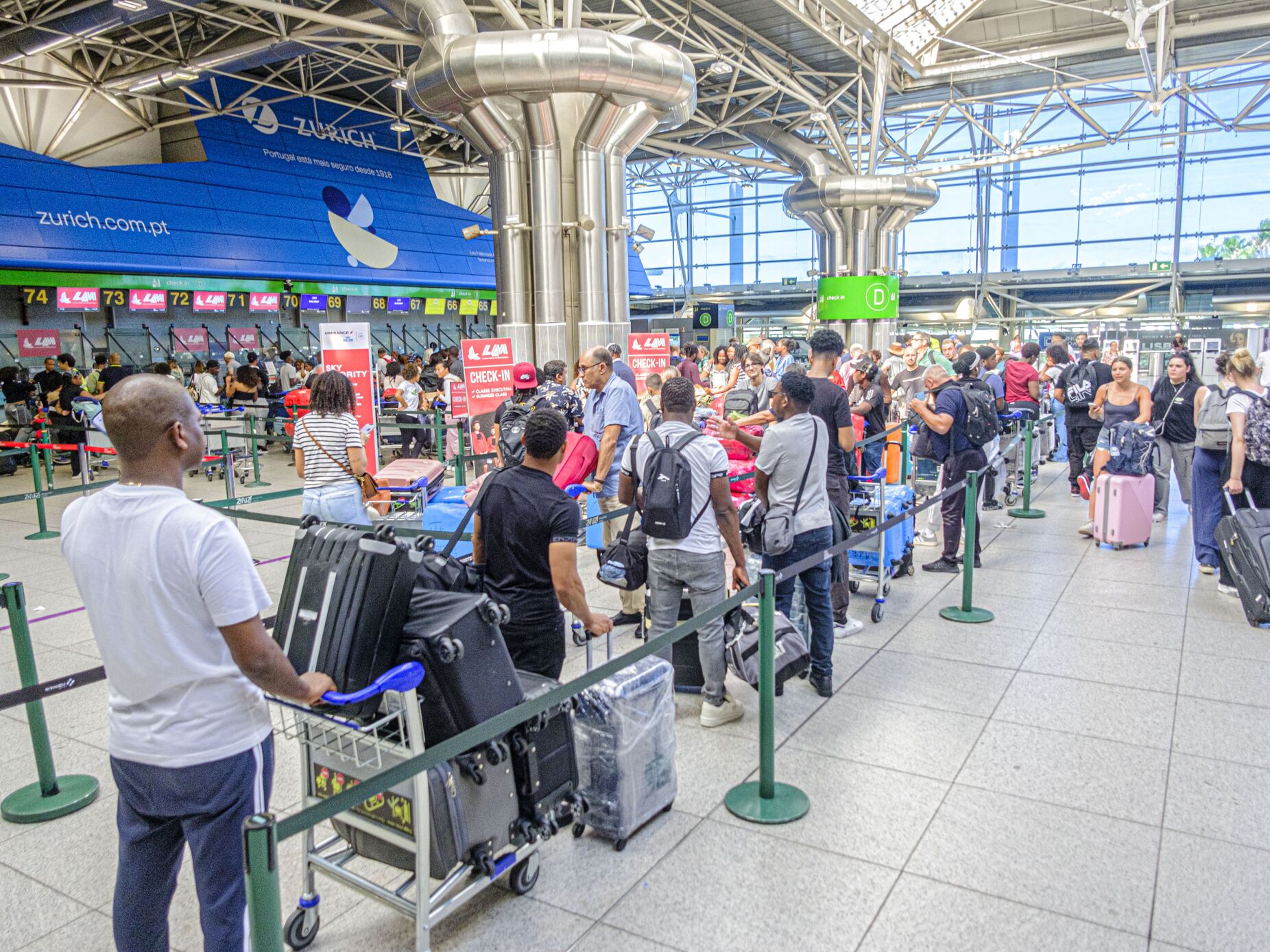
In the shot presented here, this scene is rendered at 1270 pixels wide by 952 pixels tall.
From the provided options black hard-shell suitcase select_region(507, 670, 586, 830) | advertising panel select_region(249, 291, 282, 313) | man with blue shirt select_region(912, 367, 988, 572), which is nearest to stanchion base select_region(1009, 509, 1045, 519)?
man with blue shirt select_region(912, 367, 988, 572)

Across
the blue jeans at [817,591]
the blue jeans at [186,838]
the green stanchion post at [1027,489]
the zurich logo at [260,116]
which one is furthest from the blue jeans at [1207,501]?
the zurich logo at [260,116]

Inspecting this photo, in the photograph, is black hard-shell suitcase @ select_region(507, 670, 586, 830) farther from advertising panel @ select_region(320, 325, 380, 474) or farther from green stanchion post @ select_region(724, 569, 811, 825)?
advertising panel @ select_region(320, 325, 380, 474)

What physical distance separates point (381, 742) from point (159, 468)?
98cm

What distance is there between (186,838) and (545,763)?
43.3 inches

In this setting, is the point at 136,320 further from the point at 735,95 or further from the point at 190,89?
the point at 735,95

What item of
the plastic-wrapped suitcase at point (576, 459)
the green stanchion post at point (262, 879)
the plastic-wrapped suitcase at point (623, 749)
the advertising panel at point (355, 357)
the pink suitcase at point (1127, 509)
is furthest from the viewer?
the advertising panel at point (355, 357)

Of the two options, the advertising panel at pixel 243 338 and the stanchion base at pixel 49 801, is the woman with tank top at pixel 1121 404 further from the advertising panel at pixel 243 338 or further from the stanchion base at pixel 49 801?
the advertising panel at pixel 243 338

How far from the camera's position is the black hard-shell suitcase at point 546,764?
2.93 meters

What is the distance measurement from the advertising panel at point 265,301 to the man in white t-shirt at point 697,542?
18.5 meters

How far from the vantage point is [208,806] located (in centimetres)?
222

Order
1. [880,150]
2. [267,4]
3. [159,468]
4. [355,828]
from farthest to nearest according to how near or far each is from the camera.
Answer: [880,150] < [267,4] < [355,828] < [159,468]

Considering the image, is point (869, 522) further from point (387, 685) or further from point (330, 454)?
point (387, 685)

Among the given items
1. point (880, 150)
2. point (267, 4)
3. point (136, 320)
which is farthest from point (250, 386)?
point (880, 150)

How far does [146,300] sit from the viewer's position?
18.2m
